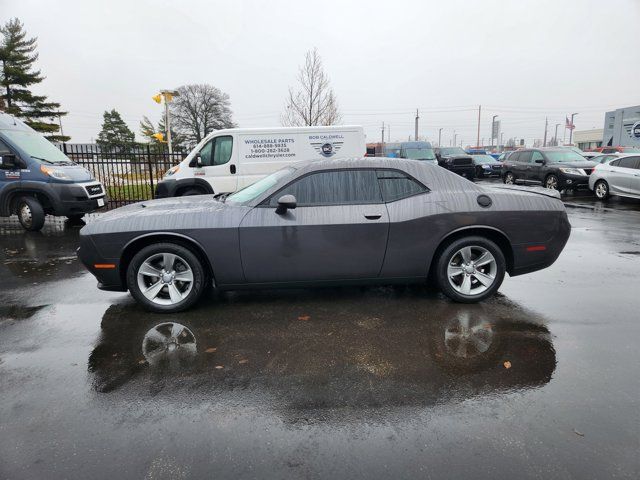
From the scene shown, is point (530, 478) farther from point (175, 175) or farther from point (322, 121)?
point (322, 121)

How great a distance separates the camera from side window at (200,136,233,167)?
998 cm

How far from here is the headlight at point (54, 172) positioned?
8.84m

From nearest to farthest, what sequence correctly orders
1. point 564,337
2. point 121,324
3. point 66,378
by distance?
point 66,378
point 564,337
point 121,324

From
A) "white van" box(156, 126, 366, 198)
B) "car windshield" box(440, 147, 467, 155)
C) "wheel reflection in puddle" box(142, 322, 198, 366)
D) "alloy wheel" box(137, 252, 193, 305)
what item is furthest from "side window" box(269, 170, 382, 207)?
"car windshield" box(440, 147, 467, 155)

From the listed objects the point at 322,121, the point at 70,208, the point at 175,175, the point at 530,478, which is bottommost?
the point at 530,478

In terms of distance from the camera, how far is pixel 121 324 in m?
4.12

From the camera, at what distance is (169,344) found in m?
3.68

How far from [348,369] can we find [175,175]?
26.5ft

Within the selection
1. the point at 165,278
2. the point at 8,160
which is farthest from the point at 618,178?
the point at 8,160

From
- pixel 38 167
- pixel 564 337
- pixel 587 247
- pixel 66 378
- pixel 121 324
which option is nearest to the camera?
pixel 66 378

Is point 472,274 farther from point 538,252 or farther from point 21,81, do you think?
point 21,81

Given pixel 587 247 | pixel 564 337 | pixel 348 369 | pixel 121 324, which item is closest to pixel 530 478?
pixel 348 369

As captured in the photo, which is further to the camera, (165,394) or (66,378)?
(66,378)

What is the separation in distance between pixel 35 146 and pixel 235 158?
4.41 m
